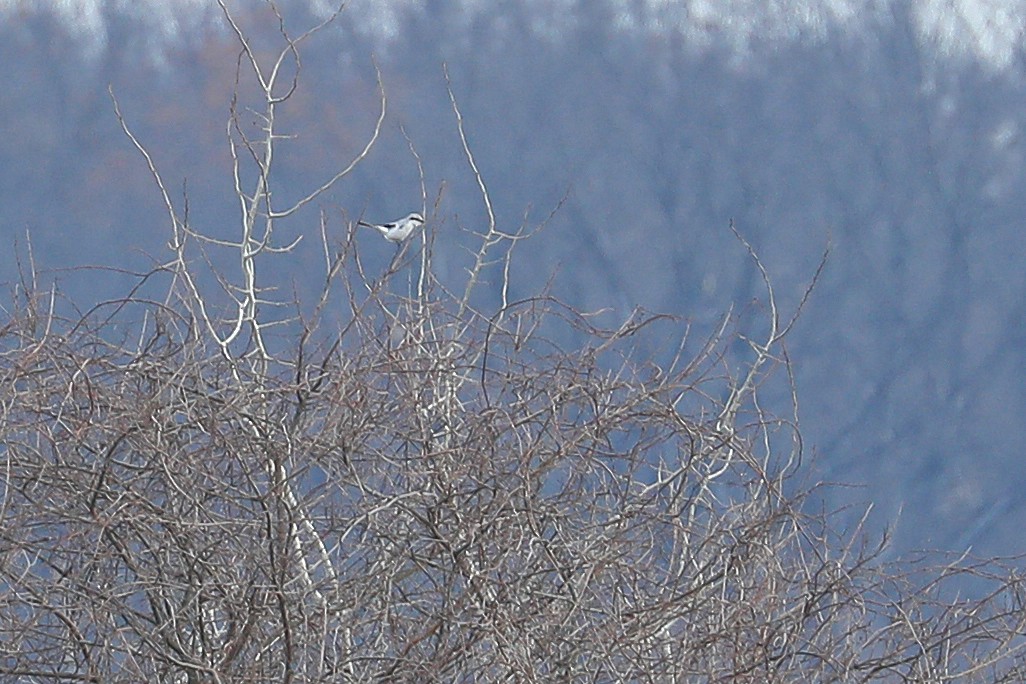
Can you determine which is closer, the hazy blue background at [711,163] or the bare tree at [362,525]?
the bare tree at [362,525]

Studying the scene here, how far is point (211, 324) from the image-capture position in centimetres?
349

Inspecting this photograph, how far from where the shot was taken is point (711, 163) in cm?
1653

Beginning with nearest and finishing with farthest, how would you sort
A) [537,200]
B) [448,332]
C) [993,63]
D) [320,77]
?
[448,332], [320,77], [537,200], [993,63]

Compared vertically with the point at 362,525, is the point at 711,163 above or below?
above

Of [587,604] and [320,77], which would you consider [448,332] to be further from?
[320,77]

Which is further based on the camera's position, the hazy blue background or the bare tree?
the hazy blue background

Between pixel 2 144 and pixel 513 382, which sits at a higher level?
pixel 2 144

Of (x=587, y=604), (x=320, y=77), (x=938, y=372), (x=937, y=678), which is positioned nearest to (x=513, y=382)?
(x=587, y=604)

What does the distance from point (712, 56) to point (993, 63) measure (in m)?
3.48

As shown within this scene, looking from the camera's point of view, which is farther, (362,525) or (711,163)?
(711,163)

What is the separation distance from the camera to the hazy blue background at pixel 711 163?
1467 cm

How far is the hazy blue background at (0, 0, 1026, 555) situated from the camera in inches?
578

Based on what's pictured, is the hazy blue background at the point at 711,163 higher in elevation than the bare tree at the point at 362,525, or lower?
higher

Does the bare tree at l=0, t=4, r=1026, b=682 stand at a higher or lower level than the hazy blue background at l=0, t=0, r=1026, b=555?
lower
